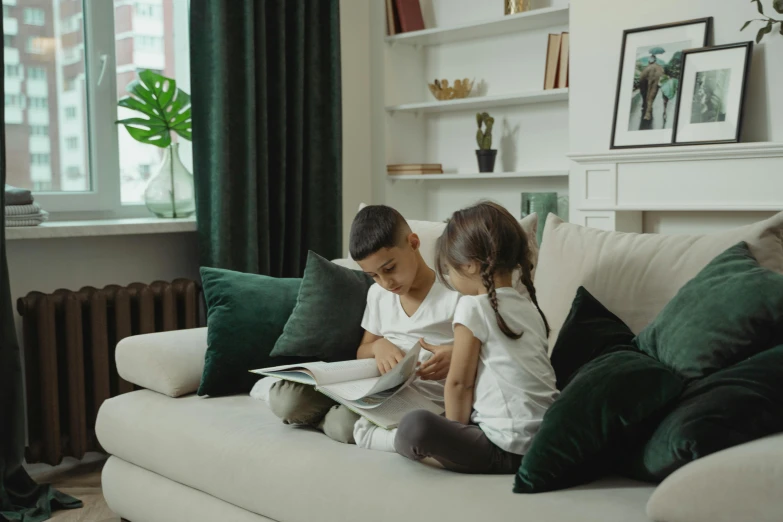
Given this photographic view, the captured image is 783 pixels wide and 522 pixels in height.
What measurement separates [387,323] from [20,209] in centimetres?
158

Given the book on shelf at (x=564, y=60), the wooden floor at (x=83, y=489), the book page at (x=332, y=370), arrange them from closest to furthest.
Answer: the book page at (x=332, y=370) → the wooden floor at (x=83, y=489) → the book on shelf at (x=564, y=60)

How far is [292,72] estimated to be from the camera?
12.9 ft

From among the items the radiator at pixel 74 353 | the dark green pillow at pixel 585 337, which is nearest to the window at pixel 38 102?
the radiator at pixel 74 353

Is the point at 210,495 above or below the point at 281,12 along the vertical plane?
below

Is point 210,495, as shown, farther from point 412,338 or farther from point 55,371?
point 55,371

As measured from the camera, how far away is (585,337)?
6.34 ft

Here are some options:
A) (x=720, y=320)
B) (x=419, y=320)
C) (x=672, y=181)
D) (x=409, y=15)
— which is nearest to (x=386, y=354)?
(x=419, y=320)

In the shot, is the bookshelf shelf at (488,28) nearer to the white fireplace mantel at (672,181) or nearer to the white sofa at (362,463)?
the white fireplace mantel at (672,181)

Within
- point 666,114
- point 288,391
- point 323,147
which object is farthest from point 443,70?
point 288,391

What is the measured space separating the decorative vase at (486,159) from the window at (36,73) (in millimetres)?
2015

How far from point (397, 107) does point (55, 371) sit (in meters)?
2.19

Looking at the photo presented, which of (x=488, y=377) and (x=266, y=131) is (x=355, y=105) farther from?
(x=488, y=377)

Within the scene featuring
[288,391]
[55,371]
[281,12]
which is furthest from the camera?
[281,12]

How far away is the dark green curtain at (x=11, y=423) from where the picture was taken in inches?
112
